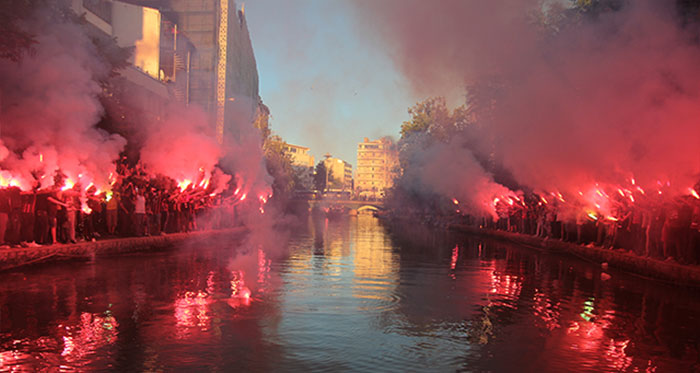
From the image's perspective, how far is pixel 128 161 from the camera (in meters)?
31.8

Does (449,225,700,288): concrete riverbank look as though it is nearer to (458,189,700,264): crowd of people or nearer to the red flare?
(458,189,700,264): crowd of people

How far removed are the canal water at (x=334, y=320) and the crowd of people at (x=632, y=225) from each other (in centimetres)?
172

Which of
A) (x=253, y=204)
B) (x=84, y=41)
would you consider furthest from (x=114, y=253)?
(x=253, y=204)

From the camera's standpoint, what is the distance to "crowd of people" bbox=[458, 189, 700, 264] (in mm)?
18938

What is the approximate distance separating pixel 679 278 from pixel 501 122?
1923 cm

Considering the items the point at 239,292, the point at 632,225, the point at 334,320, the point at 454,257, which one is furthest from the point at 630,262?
the point at 334,320

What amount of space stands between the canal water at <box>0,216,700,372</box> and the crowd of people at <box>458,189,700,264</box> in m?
1.72

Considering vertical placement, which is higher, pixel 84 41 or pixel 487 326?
pixel 84 41

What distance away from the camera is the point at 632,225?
75.4ft

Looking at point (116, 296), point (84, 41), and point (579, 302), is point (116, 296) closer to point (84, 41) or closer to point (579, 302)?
point (579, 302)

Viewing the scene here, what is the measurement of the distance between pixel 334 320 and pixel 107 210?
57.0 feet

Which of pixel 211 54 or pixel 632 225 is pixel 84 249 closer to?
pixel 632 225

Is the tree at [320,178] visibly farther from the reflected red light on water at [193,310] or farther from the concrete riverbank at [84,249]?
the reflected red light on water at [193,310]

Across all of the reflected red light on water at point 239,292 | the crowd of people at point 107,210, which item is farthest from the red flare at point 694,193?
the crowd of people at point 107,210
